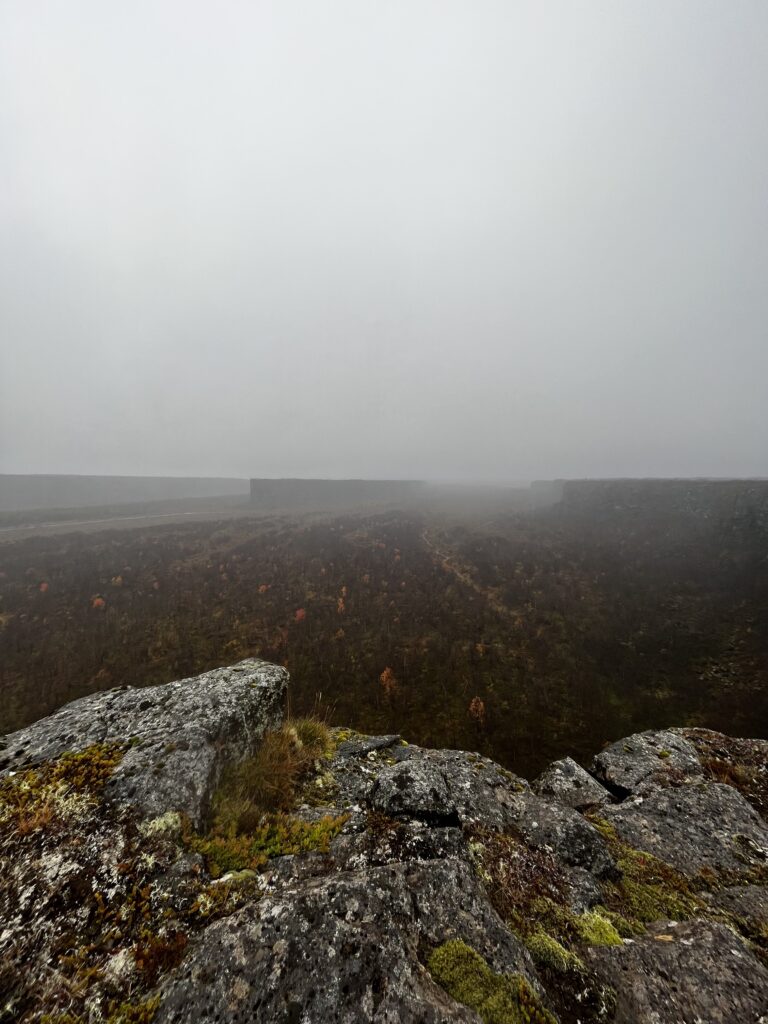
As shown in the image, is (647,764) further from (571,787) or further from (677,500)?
(677,500)

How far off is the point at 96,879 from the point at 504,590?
73.2 ft

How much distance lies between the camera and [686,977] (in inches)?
108

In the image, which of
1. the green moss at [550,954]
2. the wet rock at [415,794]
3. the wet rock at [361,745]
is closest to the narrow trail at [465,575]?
the wet rock at [361,745]

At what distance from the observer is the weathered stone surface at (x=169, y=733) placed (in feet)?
14.1

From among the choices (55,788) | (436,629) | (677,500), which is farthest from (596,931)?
(677,500)

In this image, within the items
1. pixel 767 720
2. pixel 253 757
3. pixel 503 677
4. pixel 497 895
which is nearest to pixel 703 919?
pixel 497 895

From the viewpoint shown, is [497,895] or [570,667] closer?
[497,895]

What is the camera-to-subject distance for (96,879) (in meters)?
3.24

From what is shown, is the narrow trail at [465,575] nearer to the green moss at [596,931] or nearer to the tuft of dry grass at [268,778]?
the tuft of dry grass at [268,778]

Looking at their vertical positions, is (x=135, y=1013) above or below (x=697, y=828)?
above

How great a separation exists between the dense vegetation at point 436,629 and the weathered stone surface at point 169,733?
6.02 metres

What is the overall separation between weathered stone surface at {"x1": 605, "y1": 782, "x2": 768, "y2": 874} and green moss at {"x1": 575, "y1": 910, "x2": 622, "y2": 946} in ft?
6.71

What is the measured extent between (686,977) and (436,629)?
49.2 feet

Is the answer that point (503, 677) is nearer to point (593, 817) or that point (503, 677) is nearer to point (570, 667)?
point (570, 667)
